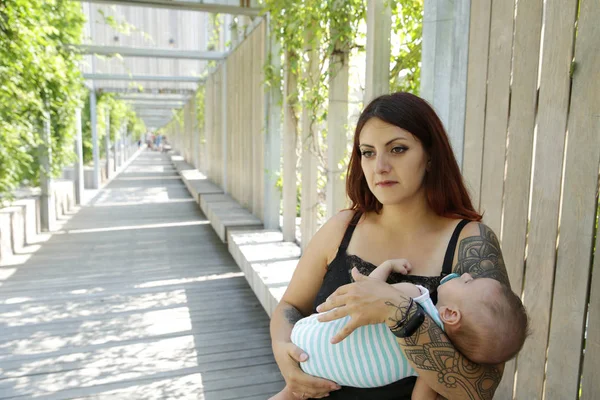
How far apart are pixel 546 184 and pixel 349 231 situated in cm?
70

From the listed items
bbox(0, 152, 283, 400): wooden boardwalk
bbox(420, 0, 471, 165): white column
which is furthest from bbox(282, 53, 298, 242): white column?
bbox(420, 0, 471, 165): white column

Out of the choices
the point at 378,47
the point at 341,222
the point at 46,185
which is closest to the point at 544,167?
the point at 341,222

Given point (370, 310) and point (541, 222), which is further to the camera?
point (541, 222)

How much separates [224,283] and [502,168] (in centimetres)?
395

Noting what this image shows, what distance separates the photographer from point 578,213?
63.5 inches

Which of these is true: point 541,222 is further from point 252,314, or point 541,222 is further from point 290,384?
point 252,314

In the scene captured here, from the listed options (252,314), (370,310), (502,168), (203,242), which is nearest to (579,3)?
(502,168)

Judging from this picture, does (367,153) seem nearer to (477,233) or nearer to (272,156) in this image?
(477,233)

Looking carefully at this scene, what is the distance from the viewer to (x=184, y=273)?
5.82m

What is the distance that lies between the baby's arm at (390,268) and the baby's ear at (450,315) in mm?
179

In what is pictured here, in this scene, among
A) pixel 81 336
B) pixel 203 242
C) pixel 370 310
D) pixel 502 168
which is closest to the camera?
pixel 370 310

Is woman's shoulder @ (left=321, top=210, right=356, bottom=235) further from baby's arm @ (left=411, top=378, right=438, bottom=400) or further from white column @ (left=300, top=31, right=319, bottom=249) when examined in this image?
white column @ (left=300, top=31, right=319, bottom=249)

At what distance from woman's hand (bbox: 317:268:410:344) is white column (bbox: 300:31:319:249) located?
2.77 meters

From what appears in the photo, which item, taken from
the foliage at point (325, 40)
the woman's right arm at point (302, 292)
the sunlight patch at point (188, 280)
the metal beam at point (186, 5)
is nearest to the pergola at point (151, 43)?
the metal beam at point (186, 5)
